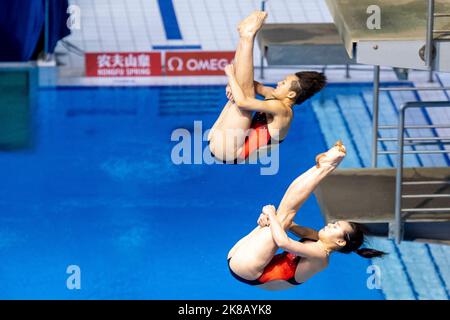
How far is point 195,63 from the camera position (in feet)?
60.4

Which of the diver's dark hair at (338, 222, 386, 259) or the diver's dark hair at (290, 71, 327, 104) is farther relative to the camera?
the diver's dark hair at (338, 222, 386, 259)

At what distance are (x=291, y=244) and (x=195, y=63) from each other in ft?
31.0

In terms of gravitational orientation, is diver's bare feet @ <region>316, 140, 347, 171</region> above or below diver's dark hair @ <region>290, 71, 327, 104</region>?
below

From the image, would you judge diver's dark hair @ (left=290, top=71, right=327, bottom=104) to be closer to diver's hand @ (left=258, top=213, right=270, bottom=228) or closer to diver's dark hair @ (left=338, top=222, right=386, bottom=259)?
diver's hand @ (left=258, top=213, right=270, bottom=228)

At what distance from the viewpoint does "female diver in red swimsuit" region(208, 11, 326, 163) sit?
8.88 metres

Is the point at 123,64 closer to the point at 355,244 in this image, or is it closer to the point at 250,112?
the point at 355,244

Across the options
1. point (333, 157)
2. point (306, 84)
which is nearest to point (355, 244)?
point (333, 157)

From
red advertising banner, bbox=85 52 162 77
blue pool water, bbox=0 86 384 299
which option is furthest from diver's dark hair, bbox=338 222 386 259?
red advertising banner, bbox=85 52 162 77

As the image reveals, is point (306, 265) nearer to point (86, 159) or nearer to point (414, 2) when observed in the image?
point (414, 2)

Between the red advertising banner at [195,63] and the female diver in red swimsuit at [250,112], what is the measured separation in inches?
352

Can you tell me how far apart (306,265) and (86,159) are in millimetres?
7371

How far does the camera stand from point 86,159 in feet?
54.3
